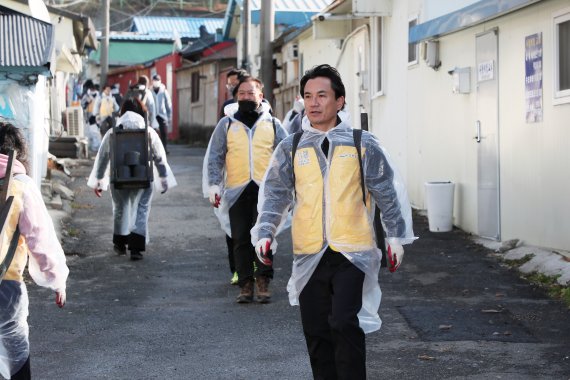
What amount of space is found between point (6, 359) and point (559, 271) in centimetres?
606

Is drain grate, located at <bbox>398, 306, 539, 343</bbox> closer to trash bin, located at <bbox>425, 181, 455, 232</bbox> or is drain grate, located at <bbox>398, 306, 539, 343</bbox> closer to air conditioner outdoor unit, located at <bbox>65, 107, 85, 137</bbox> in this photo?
trash bin, located at <bbox>425, 181, 455, 232</bbox>

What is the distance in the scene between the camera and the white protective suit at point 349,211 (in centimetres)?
571

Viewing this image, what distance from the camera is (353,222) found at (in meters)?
5.72

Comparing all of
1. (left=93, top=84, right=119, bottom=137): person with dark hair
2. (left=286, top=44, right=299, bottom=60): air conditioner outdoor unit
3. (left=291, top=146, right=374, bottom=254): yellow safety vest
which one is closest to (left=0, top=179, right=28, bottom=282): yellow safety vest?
(left=291, top=146, right=374, bottom=254): yellow safety vest

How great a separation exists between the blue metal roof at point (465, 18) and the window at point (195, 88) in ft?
82.4

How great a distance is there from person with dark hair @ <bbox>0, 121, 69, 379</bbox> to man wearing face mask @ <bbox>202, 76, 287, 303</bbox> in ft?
13.2

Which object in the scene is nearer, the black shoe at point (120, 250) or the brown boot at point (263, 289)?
the brown boot at point (263, 289)

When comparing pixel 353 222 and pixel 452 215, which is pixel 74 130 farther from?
pixel 353 222

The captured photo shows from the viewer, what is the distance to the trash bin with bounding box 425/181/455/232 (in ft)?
44.3

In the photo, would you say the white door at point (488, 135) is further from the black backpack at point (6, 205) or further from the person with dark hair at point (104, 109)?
the person with dark hair at point (104, 109)

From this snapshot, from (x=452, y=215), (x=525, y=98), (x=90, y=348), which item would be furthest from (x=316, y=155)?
(x=452, y=215)

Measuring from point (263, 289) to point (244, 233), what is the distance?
20.4 inches

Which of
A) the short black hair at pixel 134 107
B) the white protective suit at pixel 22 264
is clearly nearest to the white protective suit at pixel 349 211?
the white protective suit at pixel 22 264

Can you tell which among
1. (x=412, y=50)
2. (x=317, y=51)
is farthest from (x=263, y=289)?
(x=317, y=51)
